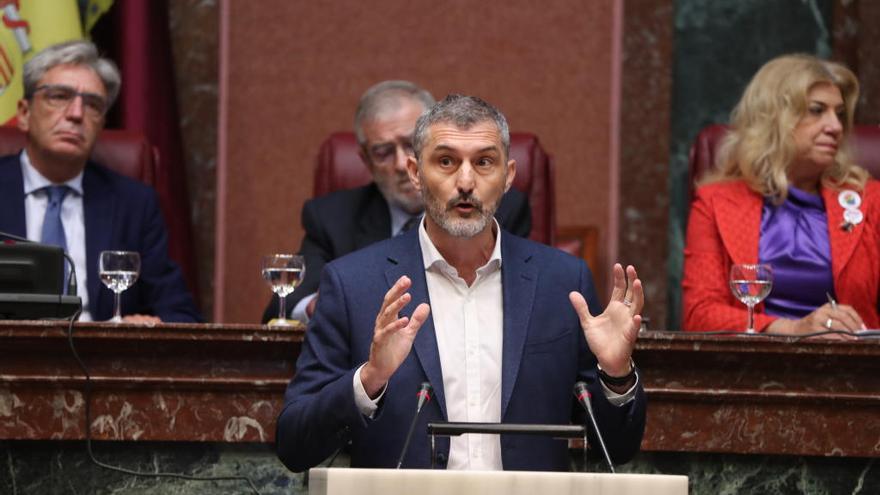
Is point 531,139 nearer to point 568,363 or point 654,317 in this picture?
point 654,317

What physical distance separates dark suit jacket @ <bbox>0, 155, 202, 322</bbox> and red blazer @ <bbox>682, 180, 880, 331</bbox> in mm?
1302

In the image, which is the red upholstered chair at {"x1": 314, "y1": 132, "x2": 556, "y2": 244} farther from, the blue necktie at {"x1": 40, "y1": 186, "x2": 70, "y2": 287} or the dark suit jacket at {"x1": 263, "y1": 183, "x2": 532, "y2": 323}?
the blue necktie at {"x1": 40, "y1": 186, "x2": 70, "y2": 287}

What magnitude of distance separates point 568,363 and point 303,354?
476mm

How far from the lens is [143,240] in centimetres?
379

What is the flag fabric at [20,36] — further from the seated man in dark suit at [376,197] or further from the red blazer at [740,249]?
the red blazer at [740,249]

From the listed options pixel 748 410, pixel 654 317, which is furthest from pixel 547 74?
pixel 748 410

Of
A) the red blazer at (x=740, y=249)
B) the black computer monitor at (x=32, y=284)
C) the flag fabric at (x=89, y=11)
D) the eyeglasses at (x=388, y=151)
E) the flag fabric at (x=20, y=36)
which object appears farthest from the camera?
the flag fabric at (x=89, y=11)

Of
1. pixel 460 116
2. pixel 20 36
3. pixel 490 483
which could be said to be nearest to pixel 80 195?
pixel 20 36

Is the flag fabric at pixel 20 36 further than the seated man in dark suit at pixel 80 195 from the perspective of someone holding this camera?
Yes

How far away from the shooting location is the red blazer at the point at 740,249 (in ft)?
11.8

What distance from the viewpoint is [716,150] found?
3.97 meters

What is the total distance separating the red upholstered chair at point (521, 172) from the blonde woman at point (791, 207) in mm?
412

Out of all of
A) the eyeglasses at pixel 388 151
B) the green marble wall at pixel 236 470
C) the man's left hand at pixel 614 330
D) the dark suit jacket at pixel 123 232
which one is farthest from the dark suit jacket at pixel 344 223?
the man's left hand at pixel 614 330

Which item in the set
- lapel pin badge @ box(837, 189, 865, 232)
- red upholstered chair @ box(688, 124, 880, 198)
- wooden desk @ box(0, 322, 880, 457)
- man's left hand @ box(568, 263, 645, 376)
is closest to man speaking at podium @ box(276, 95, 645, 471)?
man's left hand @ box(568, 263, 645, 376)
